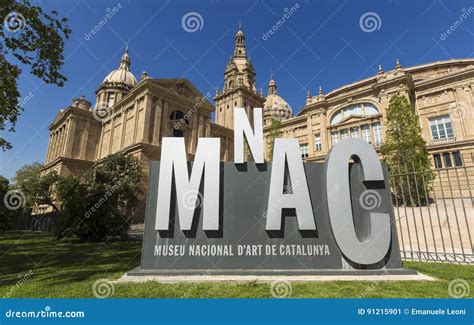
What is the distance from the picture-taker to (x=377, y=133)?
112 ft

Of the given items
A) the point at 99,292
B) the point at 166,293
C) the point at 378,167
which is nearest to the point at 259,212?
the point at 166,293

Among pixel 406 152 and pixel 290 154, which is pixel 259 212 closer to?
pixel 290 154

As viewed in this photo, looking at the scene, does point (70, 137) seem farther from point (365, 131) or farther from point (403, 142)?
point (403, 142)

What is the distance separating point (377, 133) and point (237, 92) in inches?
1274

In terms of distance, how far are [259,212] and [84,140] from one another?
43.1 m

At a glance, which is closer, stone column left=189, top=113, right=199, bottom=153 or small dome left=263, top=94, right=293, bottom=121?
stone column left=189, top=113, right=199, bottom=153

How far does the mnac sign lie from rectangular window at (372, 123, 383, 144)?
3030 cm

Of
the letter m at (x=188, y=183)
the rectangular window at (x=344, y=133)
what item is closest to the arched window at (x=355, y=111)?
the rectangular window at (x=344, y=133)

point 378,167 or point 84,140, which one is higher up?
point 84,140

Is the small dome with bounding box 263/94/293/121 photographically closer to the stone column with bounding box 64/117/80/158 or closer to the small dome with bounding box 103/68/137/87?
the small dome with bounding box 103/68/137/87

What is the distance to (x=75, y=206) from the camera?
16.3 m

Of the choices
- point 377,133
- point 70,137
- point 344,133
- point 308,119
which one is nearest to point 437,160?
point 377,133

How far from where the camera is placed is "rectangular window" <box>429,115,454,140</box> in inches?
1170

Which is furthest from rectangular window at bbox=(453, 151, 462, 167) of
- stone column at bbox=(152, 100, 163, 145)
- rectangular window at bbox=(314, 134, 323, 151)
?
stone column at bbox=(152, 100, 163, 145)
